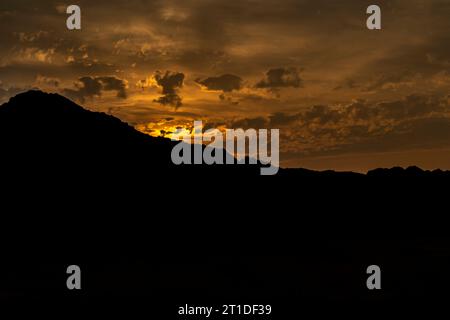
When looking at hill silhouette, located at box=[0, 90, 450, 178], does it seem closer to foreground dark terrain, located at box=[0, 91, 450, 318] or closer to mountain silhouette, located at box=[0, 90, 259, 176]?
mountain silhouette, located at box=[0, 90, 259, 176]

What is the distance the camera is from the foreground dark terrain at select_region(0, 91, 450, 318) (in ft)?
94.2

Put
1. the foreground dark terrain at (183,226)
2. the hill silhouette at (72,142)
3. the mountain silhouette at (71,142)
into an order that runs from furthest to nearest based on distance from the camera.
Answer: the hill silhouette at (72,142)
the mountain silhouette at (71,142)
the foreground dark terrain at (183,226)

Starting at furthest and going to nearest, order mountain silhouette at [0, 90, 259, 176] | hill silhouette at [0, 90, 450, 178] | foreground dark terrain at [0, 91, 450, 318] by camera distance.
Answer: hill silhouette at [0, 90, 450, 178] < mountain silhouette at [0, 90, 259, 176] < foreground dark terrain at [0, 91, 450, 318]

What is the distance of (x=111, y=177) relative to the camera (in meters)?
55.4

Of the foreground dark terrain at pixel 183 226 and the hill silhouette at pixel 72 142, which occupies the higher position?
the hill silhouette at pixel 72 142

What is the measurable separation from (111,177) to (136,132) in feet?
27.3

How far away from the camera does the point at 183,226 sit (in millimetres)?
52531

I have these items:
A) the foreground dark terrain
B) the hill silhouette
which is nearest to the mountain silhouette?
the hill silhouette

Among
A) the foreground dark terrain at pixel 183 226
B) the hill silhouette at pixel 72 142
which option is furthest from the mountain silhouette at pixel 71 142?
the foreground dark terrain at pixel 183 226

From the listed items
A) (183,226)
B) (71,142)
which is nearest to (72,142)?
(71,142)

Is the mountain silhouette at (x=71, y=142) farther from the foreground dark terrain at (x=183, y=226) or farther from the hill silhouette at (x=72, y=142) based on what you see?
the foreground dark terrain at (x=183, y=226)

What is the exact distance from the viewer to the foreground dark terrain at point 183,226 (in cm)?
2870
